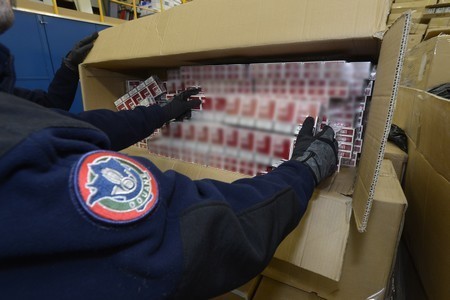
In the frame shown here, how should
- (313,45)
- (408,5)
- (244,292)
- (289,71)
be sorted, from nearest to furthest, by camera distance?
(313,45)
(289,71)
(244,292)
(408,5)

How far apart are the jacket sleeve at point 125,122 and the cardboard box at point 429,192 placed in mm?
821

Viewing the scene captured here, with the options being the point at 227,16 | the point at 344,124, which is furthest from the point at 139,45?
the point at 344,124

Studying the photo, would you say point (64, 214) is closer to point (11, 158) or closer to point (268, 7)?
point (11, 158)

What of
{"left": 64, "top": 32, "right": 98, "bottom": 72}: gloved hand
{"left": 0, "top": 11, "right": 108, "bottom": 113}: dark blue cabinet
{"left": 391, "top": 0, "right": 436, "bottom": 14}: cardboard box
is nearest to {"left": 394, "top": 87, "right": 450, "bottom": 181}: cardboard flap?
{"left": 64, "top": 32, "right": 98, "bottom": 72}: gloved hand

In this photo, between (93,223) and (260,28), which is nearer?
(93,223)

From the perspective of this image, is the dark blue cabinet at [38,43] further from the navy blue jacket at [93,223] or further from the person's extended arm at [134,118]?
the navy blue jacket at [93,223]

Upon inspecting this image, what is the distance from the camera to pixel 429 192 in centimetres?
75

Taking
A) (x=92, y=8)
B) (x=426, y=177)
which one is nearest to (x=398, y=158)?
(x=426, y=177)

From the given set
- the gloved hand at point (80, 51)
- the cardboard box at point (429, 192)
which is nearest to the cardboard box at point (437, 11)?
the cardboard box at point (429, 192)

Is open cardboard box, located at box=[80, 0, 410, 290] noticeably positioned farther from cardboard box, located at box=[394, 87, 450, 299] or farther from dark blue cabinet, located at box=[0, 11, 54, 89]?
dark blue cabinet, located at box=[0, 11, 54, 89]

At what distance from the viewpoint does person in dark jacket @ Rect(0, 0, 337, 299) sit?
212mm

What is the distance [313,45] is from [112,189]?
50 cm

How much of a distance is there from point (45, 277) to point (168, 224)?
0.38ft

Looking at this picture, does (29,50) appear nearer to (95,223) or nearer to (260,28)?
(260,28)
